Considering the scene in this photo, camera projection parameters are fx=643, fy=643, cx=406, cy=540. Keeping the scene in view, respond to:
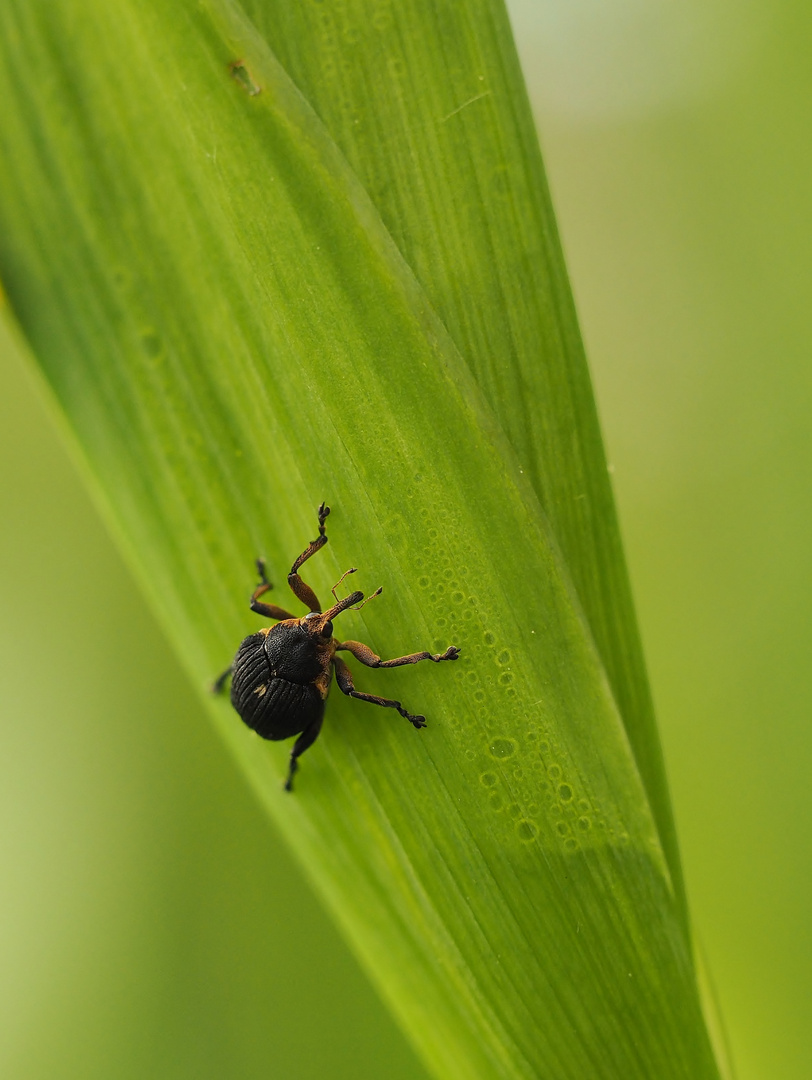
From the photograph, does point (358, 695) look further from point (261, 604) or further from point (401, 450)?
point (401, 450)

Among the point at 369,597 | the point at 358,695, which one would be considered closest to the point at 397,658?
the point at 369,597

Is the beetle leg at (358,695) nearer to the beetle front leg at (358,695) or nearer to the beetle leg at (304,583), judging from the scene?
the beetle front leg at (358,695)

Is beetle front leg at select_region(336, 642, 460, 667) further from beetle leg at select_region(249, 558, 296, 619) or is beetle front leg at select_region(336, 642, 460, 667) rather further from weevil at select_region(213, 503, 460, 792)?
beetle leg at select_region(249, 558, 296, 619)

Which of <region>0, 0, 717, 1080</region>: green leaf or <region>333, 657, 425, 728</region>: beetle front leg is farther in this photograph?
<region>333, 657, 425, 728</region>: beetle front leg

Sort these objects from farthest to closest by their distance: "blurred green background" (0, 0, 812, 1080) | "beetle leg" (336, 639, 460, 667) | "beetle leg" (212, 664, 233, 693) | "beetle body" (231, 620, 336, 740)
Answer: "blurred green background" (0, 0, 812, 1080), "beetle body" (231, 620, 336, 740), "beetle leg" (212, 664, 233, 693), "beetle leg" (336, 639, 460, 667)

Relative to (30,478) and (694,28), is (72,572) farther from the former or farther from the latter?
(694,28)

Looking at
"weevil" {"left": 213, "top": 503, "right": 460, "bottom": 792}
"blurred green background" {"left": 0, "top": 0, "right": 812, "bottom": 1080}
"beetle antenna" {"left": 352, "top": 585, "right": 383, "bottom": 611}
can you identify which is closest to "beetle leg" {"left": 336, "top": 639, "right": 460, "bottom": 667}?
"weevil" {"left": 213, "top": 503, "right": 460, "bottom": 792}

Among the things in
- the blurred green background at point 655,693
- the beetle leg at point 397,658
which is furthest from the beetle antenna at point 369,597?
the blurred green background at point 655,693

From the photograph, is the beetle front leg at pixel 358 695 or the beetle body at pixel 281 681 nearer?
the beetle front leg at pixel 358 695
